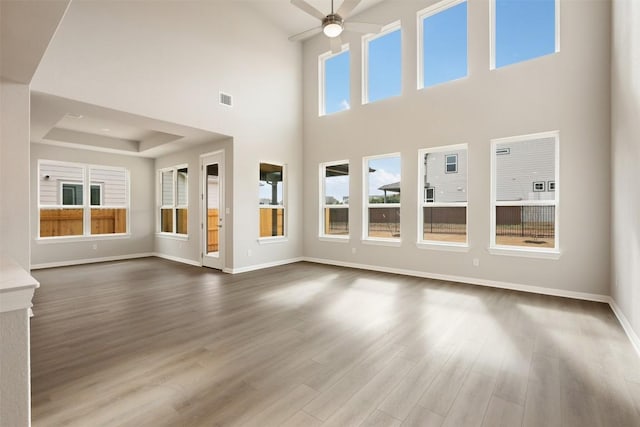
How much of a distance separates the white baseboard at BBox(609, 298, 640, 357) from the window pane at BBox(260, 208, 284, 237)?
558 centimetres

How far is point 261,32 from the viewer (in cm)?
635

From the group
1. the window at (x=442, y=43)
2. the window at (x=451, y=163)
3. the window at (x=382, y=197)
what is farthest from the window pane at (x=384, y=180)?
the window at (x=442, y=43)

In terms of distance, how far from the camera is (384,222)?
20.1ft

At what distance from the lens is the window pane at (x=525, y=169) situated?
14.6ft

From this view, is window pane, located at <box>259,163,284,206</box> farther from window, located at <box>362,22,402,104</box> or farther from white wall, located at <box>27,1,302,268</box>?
window, located at <box>362,22,402,104</box>

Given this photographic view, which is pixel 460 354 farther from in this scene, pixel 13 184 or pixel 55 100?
pixel 55 100

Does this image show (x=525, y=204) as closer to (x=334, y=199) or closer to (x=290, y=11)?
(x=334, y=199)

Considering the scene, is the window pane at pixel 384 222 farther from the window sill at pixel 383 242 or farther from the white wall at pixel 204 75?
the white wall at pixel 204 75

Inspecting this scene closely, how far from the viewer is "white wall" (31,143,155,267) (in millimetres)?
6609

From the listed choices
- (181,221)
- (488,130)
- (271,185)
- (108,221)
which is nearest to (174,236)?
(181,221)

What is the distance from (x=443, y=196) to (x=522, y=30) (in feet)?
9.10

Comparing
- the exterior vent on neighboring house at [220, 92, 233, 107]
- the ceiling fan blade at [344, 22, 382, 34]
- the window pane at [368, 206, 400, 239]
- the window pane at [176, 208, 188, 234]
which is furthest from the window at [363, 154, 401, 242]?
the window pane at [176, 208, 188, 234]

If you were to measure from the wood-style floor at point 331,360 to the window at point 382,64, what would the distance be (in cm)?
401

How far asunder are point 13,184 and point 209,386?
11.3 feet
